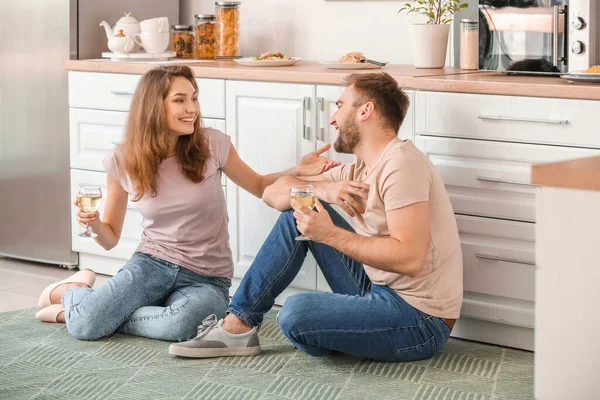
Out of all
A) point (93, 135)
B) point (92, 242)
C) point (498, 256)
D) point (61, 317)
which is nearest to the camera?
point (498, 256)

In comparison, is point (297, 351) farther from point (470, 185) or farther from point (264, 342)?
point (470, 185)

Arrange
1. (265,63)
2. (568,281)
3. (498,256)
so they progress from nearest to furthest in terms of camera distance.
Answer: (568,281) → (498,256) → (265,63)

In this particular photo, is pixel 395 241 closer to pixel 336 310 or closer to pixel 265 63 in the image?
pixel 336 310

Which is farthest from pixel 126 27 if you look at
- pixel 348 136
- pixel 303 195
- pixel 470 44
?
pixel 303 195

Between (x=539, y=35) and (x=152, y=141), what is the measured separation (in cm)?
121

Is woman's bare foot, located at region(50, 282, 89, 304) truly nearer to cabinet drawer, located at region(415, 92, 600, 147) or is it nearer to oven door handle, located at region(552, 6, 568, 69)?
cabinet drawer, located at region(415, 92, 600, 147)

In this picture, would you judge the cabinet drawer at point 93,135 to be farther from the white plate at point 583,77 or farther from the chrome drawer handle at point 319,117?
the white plate at point 583,77

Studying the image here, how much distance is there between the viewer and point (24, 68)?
3.83 m

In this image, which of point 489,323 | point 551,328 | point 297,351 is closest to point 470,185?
point 489,323

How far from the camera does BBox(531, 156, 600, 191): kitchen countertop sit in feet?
3.86

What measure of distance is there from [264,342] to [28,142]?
1.54 m

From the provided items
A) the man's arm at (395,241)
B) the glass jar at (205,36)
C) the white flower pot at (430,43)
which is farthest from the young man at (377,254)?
the glass jar at (205,36)

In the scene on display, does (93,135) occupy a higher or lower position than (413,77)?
lower

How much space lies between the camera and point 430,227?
2.54 meters
